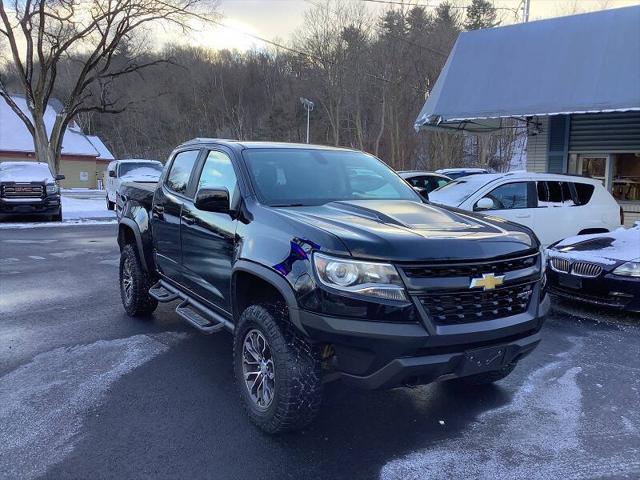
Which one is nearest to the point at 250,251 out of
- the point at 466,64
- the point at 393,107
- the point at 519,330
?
the point at 519,330

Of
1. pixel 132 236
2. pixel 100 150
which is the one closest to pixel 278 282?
pixel 132 236

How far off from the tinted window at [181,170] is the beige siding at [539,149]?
1132 cm

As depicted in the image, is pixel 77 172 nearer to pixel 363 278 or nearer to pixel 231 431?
pixel 231 431

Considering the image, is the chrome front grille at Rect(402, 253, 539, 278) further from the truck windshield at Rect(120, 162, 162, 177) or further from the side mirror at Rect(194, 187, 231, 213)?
the truck windshield at Rect(120, 162, 162, 177)

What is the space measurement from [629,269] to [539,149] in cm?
879

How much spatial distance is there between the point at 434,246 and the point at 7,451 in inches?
110

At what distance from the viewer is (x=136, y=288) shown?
18.9 ft

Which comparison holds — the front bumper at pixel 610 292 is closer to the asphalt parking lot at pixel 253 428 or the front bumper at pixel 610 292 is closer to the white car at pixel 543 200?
the asphalt parking lot at pixel 253 428

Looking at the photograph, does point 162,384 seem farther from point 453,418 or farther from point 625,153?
point 625,153

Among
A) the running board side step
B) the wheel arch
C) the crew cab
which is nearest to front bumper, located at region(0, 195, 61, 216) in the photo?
the crew cab

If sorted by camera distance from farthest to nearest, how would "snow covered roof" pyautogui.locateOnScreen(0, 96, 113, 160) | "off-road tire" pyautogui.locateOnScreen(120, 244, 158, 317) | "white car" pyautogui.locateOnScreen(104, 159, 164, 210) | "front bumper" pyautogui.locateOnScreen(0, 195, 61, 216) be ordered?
"snow covered roof" pyautogui.locateOnScreen(0, 96, 113, 160) → "white car" pyautogui.locateOnScreen(104, 159, 164, 210) → "front bumper" pyautogui.locateOnScreen(0, 195, 61, 216) → "off-road tire" pyautogui.locateOnScreen(120, 244, 158, 317)

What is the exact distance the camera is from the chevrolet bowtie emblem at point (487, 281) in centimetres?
302

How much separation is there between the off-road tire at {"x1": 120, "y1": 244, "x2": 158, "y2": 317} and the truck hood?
8.98 ft

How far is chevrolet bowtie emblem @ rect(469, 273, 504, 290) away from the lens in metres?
3.02
